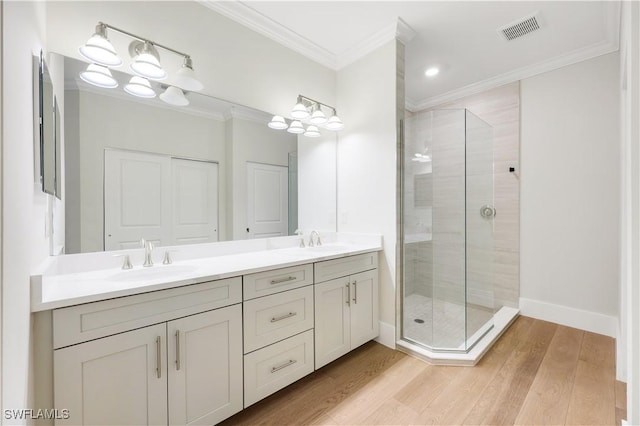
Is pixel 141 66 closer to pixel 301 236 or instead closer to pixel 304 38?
pixel 304 38

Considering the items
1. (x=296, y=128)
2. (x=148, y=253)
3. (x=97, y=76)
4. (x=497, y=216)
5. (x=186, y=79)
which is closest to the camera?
(x=97, y=76)

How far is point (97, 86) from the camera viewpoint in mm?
1504

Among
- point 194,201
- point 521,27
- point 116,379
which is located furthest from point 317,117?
point 116,379


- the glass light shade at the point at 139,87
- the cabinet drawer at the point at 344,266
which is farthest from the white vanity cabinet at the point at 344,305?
the glass light shade at the point at 139,87

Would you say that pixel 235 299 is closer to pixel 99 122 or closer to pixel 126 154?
pixel 126 154

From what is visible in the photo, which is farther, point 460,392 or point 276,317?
point 460,392

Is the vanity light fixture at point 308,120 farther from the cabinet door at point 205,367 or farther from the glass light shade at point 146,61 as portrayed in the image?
the cabinet door at point 205,367

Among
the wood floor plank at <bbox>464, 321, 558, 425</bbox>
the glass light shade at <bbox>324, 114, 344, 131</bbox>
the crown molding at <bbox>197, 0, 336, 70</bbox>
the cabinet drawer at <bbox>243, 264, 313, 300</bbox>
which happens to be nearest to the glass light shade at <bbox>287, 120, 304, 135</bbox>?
the glass light shade at <bbox>324, 114, 344, 131</bbox>

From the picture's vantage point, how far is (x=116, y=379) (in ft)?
3.58

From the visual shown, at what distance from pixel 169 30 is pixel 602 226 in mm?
3864

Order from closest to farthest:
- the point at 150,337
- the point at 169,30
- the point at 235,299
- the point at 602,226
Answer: the point at 150,337, the point at 235,299, the point at 169,30, the point at 602,226

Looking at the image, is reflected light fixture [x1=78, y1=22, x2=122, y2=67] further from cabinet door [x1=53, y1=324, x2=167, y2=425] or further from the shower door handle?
the shower door handle

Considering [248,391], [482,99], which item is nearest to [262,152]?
[248,391]

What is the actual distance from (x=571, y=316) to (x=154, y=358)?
351 centimetres
